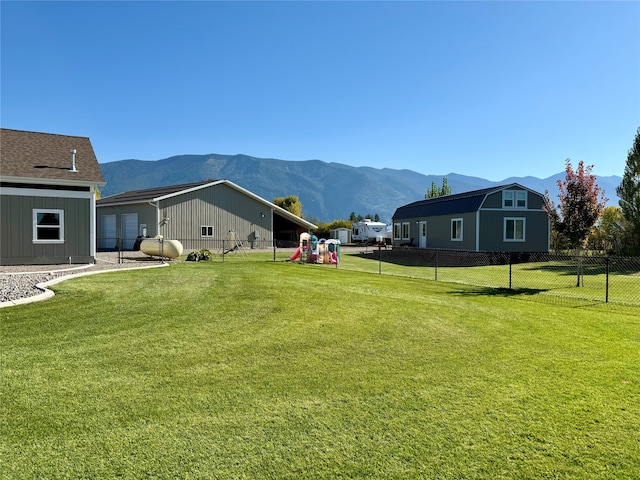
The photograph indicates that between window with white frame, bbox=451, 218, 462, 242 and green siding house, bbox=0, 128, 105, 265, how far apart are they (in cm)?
1968

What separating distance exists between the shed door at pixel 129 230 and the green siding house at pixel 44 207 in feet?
40.7

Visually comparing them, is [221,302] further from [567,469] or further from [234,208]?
[234,208]

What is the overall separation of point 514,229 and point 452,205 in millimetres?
3995

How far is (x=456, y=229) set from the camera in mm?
27094

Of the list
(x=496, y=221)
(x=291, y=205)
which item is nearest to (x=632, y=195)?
(x=496, y=221)

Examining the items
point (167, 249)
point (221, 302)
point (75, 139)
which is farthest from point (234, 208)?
point (221, 302)

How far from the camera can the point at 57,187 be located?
652 inches

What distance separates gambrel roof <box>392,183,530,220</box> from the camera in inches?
1006

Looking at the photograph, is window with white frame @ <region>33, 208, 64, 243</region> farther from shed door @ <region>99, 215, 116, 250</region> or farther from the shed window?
the shed window

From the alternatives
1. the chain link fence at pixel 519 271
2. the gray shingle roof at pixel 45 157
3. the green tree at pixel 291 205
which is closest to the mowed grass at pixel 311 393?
A: the chain link fence at pixel 519 271

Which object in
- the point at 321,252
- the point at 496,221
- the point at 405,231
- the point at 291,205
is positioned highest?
the point at 291,205

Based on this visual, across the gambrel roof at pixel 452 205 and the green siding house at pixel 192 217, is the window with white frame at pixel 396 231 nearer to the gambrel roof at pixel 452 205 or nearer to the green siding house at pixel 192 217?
the gambrel roof at pixel 452 205

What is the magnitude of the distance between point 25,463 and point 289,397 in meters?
2.05

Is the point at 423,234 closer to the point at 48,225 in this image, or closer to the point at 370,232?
the point at 370,232
